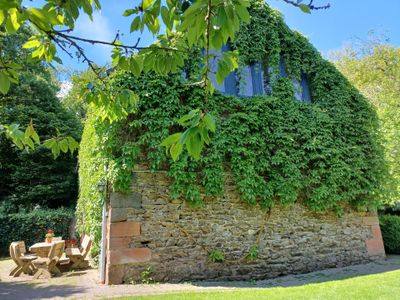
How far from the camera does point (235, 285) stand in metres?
6.14

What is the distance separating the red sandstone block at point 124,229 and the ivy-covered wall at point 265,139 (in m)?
0.69

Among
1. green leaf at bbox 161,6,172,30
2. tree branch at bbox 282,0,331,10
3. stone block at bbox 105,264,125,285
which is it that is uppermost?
green leaf at bbox 161,6,172,30

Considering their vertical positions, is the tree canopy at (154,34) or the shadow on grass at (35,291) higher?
the tree canopy at (154,34)

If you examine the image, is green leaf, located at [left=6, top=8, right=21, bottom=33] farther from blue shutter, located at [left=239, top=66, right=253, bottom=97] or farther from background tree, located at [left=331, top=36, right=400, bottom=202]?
background tree, located at [left=331, top=36, right=400, bottom=202]

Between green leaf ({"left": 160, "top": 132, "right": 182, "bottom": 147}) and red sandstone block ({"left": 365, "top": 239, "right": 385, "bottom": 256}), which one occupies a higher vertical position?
green leaf ({"left": 160, "top": 132, "right": 182, "bottom": 147})

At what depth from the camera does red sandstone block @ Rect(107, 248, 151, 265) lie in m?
5.84

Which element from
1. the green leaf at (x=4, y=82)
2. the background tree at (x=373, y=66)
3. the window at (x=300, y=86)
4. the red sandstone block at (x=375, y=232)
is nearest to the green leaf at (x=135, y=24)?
the green leaf at (x=4, y=82)

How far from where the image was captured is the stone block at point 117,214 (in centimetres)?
603

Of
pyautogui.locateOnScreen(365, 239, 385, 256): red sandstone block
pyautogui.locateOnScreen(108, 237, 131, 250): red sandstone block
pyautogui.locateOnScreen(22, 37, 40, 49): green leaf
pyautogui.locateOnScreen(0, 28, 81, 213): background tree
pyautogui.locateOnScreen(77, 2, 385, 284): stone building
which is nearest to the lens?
pyautogui.locateOnScreen(22, 37, 40, 49): green leaf

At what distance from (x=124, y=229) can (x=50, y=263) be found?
2.42 m

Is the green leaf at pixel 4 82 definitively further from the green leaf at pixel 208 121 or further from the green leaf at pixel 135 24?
the green leaf at pixel 208 121

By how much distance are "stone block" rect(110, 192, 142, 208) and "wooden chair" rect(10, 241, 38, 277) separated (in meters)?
3.10

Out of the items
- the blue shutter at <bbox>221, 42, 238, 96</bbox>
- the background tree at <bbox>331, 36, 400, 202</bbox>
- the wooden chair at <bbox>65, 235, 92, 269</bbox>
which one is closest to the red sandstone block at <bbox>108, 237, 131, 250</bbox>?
the wooden chair at <bbox>65, 235, 92, 269</bbox>

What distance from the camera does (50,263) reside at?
7.08 metres
